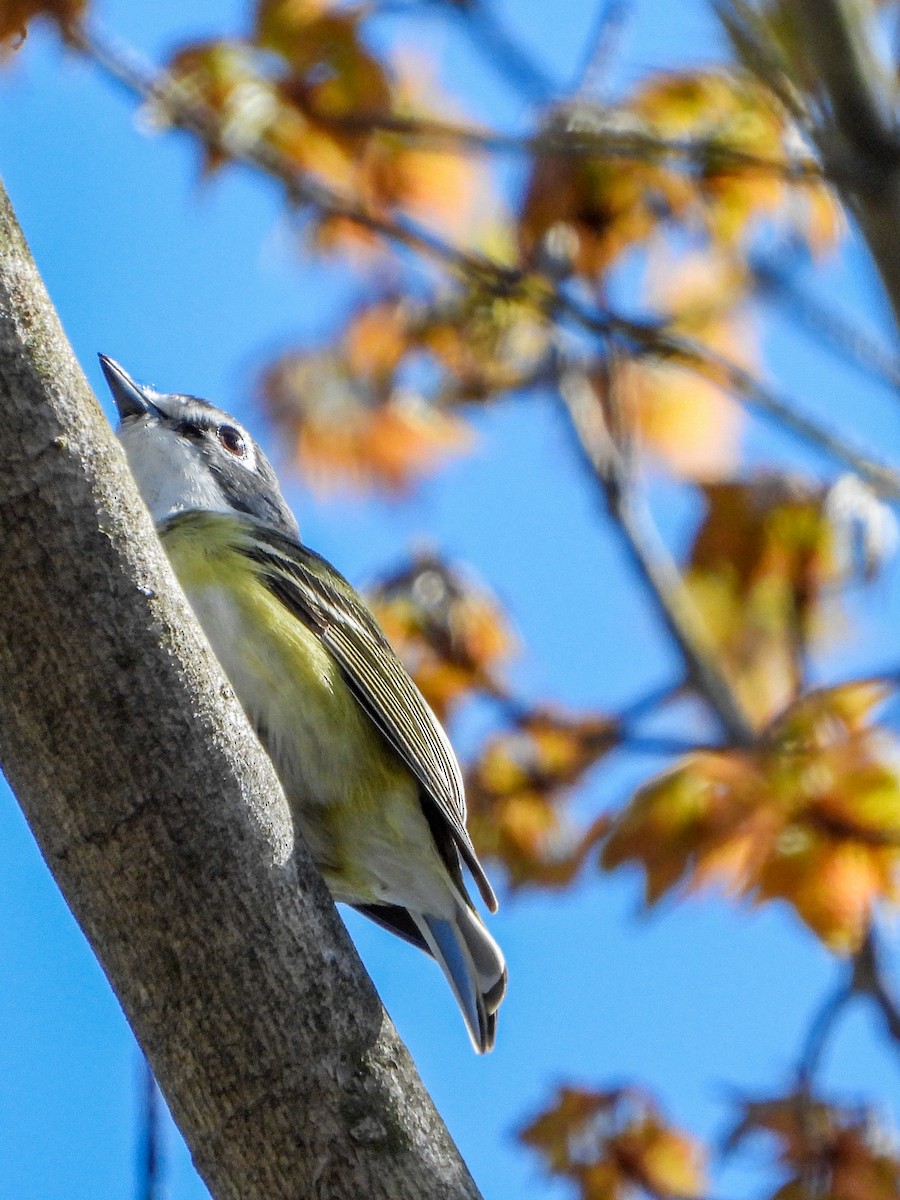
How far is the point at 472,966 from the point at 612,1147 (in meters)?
1.15

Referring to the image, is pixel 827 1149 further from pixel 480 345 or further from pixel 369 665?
pixel 480 345

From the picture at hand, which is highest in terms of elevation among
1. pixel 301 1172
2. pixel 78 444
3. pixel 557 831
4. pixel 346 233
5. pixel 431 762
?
pixel 346 233

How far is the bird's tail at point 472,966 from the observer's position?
365 centimetres

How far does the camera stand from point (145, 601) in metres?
2.09

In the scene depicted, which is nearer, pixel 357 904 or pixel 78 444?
pixel 78 444

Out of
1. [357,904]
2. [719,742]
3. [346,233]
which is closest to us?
[357,904]

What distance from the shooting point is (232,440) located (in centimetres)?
502

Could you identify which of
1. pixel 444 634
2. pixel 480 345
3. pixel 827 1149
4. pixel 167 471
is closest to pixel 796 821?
pixel 827 1149

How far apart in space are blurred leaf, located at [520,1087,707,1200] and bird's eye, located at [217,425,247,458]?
2.36 m

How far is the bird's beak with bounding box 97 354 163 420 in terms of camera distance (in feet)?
15.4

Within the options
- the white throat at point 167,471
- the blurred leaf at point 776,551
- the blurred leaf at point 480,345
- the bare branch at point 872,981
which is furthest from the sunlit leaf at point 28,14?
the bare branch at point 872,981

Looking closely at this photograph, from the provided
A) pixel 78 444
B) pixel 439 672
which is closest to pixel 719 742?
pixel 439 672

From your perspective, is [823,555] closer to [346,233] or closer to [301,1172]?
[346,233]

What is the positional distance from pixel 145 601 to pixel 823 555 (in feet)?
10.5
